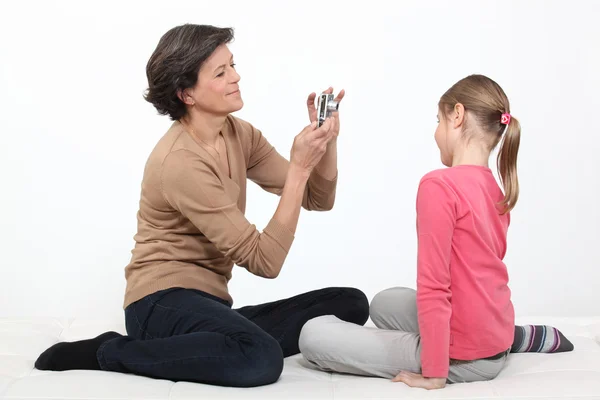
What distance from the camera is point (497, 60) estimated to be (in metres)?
4.40

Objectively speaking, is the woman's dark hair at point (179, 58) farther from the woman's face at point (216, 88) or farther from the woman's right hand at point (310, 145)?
the woman's right hand at point (310, 145)

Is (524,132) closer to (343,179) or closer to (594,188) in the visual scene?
(594,188)

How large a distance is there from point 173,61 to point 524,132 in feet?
7.62

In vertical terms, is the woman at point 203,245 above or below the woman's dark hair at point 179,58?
below

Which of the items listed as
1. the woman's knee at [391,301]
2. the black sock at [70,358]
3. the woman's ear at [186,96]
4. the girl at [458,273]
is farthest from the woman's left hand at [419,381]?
the woman's ear at [186,96]

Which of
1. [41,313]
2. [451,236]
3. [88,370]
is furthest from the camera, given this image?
[41,313]

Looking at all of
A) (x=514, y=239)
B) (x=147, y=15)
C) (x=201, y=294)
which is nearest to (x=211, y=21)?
(x=147, y=15)

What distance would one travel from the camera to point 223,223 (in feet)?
8.26

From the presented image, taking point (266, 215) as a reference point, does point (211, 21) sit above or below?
above

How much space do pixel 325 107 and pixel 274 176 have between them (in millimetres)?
472

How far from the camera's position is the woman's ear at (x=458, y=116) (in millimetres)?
2402

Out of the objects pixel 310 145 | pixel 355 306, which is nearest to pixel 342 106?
pixel 355 306

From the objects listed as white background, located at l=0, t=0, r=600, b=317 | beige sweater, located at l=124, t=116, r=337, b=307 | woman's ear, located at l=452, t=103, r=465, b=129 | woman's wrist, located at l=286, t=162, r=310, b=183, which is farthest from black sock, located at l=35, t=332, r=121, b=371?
white background, located at l=0, t=0, r=600, b=317

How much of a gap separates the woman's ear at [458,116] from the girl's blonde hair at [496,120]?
12mm
